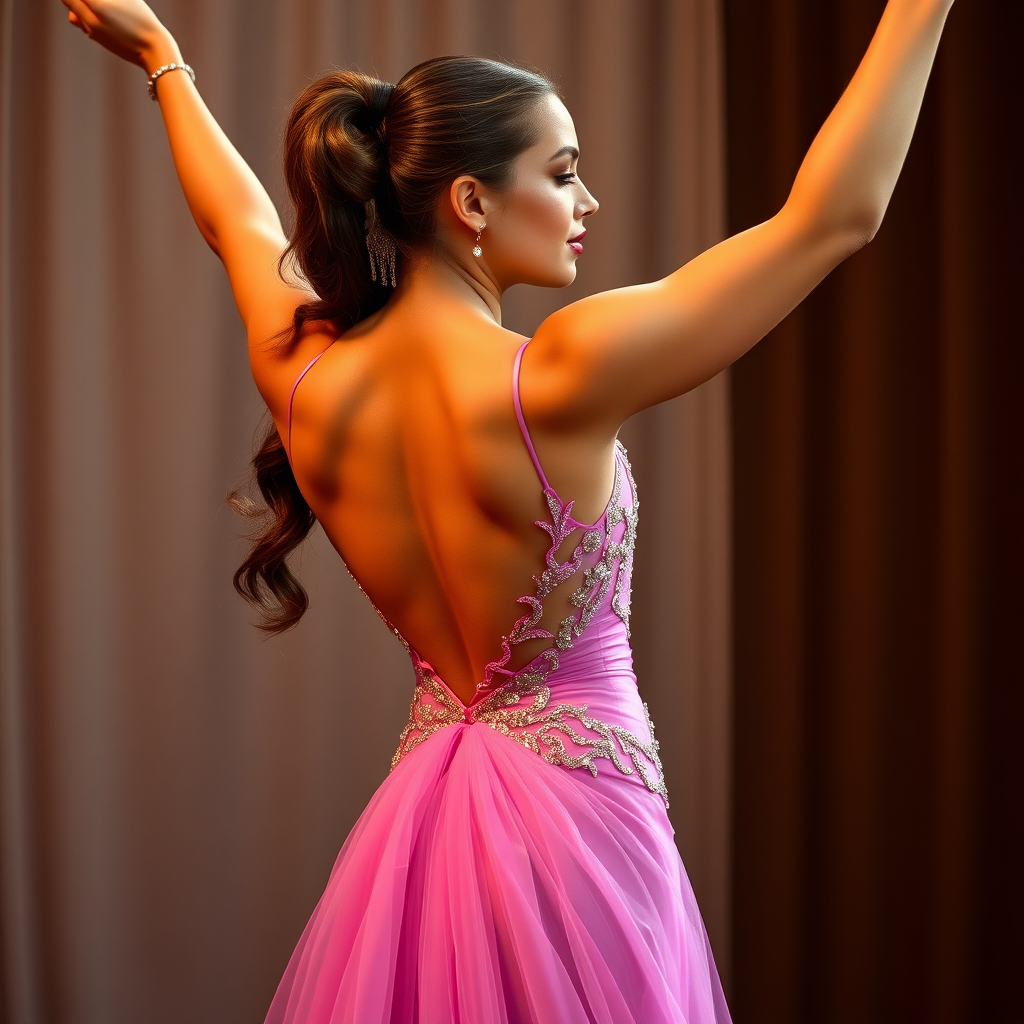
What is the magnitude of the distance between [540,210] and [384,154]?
16 cm

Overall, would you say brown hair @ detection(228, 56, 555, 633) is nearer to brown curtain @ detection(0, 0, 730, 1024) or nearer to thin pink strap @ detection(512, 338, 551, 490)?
thin pink strap @ detection(512, 338, 551, 490)

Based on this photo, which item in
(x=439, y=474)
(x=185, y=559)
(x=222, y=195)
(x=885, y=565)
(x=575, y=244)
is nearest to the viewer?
(x=439, y=474)

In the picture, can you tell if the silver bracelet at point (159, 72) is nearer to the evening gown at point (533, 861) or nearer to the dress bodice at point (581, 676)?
the dress bodice at point (581, 676)

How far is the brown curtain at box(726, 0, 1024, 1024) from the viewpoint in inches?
93.7

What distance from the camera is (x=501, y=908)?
0.97 m

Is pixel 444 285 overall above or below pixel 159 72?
below

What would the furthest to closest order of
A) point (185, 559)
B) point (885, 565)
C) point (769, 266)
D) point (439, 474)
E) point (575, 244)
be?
point (185, 559)
point (885, 565)
point (575, 244)
point (439, 474)
point (769, 266)

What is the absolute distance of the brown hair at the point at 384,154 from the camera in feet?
3.38

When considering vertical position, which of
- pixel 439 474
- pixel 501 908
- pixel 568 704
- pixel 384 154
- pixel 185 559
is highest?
pixel 384 154

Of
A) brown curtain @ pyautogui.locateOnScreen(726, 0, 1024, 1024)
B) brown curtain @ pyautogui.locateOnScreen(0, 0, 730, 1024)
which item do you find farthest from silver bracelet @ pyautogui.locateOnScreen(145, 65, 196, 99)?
brown curtain @ pyautogui.locateOnScreen(726, 0, 1024, 1024)

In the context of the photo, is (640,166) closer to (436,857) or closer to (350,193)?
(350,193)

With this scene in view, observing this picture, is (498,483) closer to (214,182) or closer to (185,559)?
(214,182)

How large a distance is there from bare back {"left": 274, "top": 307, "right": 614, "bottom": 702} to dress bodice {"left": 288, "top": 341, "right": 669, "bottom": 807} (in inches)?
0.5

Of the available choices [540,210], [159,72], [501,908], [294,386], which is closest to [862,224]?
[540,210]
